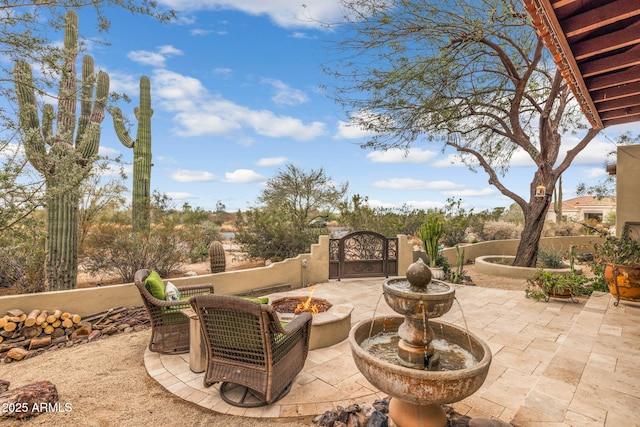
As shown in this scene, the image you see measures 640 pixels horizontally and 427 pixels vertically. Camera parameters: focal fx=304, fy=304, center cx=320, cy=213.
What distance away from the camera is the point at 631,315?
4.27m

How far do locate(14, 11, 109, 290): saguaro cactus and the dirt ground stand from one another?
2.17 m

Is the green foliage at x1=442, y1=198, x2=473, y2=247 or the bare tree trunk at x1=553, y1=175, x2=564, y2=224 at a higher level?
the bare tree trunk at x1=553, y1=175, x2=564, y2=224

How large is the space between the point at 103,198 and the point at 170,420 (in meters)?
6.95

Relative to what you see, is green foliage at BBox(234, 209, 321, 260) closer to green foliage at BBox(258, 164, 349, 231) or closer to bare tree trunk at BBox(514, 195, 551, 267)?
green foliage at BBox(258, 164, 349, 231)

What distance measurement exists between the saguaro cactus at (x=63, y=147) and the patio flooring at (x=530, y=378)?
3093mm

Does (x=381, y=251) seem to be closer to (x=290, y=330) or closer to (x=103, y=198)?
(x=290, y=330)

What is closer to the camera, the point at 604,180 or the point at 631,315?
the point at 631,315

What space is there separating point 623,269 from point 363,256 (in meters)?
4.75

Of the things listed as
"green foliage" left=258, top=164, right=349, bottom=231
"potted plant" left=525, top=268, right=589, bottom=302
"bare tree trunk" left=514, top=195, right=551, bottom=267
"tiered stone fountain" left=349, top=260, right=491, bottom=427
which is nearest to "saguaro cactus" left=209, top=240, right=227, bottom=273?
"tiered stone fountain" left=349, top=260, right=491, bottom=427

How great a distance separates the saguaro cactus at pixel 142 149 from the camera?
7887 mm

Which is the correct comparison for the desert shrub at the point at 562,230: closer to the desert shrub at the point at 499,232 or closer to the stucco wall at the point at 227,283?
the desert shrub at the point at 499,232

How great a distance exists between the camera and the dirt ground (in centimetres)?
239

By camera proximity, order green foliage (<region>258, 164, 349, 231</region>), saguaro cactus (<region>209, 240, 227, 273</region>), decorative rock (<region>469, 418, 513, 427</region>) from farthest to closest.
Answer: green foliage (<region>258, 164, 349, 231</region>), saguaro cactus (<region>209, 240, 227, 273</region>), decorative rock (<region>469, 418, 513, 427</region>)

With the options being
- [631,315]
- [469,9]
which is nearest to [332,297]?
[631,315]
